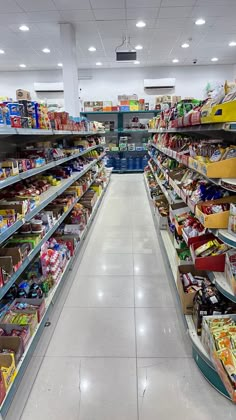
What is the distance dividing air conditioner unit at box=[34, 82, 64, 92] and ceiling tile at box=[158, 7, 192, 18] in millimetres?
5472

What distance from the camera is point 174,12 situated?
5.70 m

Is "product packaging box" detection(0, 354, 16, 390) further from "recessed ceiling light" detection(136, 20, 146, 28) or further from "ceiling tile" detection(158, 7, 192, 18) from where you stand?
"recessed ceiling light" detection(136, 20, 146, 28)

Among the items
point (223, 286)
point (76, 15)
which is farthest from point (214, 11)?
point (223, 286)

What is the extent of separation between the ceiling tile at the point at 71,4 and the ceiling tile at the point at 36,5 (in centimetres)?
11

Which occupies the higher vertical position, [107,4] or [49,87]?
[107,4]

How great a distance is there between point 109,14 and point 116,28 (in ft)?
2.82

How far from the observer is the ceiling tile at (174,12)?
5.51m

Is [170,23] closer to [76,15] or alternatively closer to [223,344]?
[76,15]

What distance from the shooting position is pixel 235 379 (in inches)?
57.3

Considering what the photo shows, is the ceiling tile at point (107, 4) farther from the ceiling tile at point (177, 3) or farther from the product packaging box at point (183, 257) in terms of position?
the product packaging box at point (183, 257)

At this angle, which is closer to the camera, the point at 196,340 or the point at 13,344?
the point at 13,344

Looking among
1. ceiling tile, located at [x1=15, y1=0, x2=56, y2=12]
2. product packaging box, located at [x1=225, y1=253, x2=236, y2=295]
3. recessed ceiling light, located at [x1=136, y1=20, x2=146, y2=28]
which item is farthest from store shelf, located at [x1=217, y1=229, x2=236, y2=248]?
recessed ceiling light, located at [x1=136, y1=20, x2=146, y2=28]

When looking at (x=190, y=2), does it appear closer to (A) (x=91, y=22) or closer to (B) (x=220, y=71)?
(A) (x=91, y=22)

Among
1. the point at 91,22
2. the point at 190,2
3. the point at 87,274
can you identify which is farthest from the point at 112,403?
the point at 91,22
